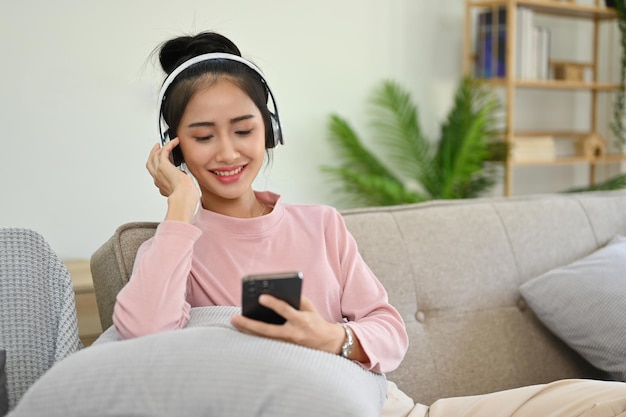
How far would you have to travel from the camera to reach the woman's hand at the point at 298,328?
1292 millimetres

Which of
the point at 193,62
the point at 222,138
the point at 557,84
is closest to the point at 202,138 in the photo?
the point at 222,138

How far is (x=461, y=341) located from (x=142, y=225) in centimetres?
80

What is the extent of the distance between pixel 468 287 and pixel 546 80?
8.61 ft

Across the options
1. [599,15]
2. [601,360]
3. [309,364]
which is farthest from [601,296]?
[599,15]

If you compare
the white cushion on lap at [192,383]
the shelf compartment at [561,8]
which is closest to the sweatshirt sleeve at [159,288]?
the white cushion on lap at [192,383]

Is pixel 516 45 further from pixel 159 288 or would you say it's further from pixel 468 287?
pixel 159 288

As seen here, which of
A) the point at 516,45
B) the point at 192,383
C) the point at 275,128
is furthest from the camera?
the point at 516,45

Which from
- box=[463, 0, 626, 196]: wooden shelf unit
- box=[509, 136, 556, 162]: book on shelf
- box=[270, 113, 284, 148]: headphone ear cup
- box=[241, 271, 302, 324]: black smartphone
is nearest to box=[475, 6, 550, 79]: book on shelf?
box=[463, 0, 626, 196]: wooden shelf unit

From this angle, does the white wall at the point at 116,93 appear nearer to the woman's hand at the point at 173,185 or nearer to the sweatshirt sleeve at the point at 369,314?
the woman's hand at the point at 173,185

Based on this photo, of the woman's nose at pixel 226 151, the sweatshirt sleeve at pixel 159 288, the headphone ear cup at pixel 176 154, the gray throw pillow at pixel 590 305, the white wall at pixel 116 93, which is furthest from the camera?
the white wall at pixel 116 93

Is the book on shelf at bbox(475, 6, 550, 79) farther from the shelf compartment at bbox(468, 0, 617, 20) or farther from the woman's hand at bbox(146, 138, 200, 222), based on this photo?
the woman's hand at bbox(146, 138, 200, 222)

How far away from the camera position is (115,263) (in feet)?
5.63

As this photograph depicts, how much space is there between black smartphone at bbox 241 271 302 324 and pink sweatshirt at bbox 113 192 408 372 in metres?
0.20

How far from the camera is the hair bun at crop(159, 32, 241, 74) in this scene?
1.71 meters
